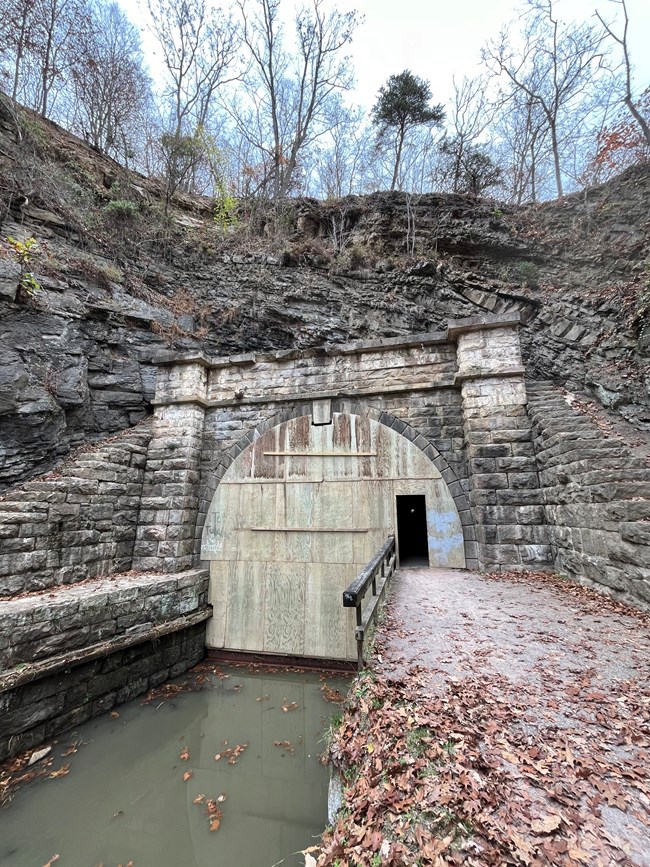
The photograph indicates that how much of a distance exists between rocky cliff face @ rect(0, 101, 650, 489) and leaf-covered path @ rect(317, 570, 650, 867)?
242 inches

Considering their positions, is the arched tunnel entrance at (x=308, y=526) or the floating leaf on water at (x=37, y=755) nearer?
the floating leaf on water at (x=37, y=755)

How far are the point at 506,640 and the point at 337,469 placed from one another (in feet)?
12.8

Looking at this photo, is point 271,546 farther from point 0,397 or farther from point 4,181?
point 4,181

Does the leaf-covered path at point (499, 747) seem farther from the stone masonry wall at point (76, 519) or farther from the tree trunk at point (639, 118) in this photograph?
the tree trunk at point (639, 118)

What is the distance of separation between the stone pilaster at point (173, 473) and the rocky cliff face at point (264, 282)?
831mm

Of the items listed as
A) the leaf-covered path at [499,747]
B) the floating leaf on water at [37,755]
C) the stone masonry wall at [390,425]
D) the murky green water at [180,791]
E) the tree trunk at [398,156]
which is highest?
the tree trunk at [398,156]

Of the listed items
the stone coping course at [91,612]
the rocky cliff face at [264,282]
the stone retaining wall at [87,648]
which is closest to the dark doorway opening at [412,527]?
the rocky cliff face at [264,282]

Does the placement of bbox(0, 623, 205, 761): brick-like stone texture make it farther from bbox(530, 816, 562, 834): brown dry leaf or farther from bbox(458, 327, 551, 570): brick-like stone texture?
bbox(458, 327, 551, 570): brick-like stone texture

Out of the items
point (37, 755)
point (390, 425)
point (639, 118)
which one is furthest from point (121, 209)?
point (639, 118)

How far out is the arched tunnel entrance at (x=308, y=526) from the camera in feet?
19.4

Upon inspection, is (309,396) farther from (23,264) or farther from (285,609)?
(23,264)

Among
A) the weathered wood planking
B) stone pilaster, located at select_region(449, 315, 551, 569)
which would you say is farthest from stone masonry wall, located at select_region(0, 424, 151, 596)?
stone pilaster, located at select_region(449, 315, 551, 569)

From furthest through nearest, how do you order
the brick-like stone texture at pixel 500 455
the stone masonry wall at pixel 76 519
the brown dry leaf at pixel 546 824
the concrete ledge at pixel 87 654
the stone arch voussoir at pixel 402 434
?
the stone arch voussoir at pixel 402 434 < the brick-like stone texture at pixel 500 455 < the stone masonry wall at pixel 76 519 < the concrete ledge at pixel 87 654 < the brown dry leaf at pixel 546 824

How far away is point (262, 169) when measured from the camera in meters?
13.6
